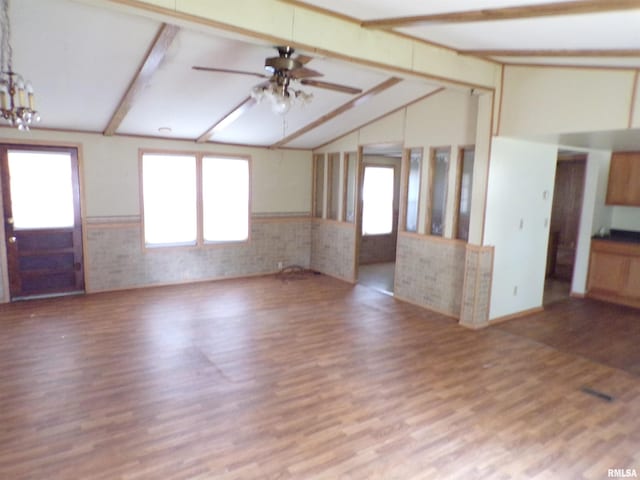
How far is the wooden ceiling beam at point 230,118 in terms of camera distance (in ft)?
16.2

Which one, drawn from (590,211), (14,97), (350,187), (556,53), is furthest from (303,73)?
(590,211)

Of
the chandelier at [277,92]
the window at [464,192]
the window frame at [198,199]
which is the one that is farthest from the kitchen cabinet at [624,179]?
the window frame at [198,199]

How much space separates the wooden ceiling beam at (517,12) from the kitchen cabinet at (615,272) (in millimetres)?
4562

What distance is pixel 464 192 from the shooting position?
518cm

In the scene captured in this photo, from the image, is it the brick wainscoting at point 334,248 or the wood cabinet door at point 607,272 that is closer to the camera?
the wood cabinet door at point 607,272

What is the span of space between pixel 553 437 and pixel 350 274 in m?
4.44

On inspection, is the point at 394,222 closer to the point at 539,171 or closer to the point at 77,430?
the point at 539,171

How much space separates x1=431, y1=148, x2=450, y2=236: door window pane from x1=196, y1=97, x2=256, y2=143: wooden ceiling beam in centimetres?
250

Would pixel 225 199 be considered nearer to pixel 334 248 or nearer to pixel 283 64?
pixel 334 248

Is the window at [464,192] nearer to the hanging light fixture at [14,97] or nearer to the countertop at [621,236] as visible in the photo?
the countertop at [621,236]

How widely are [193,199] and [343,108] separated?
284cm

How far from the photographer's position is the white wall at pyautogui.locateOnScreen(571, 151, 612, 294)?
6.02 meters

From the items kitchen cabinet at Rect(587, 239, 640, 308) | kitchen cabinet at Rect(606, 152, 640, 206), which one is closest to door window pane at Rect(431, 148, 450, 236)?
kitchen cabinet at Rect(587, 239, 640, 308)

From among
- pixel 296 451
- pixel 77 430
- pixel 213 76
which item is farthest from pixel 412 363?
pixel 213 76
